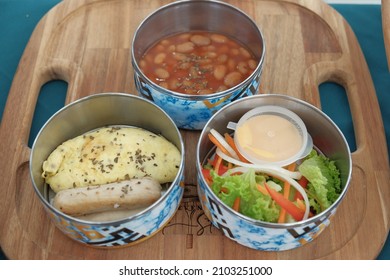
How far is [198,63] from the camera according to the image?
1.89 meters

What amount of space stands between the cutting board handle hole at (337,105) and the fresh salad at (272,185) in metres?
0.29

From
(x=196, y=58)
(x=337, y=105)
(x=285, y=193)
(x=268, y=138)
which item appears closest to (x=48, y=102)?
(x=196, y=58)

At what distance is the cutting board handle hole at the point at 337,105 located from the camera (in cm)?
194

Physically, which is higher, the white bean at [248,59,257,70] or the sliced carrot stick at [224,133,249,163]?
the white bean at [248,59,257,70]

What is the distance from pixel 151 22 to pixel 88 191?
2.33ft

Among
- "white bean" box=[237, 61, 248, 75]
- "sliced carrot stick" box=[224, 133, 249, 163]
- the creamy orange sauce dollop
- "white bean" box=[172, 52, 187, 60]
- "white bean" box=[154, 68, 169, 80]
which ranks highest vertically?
"white bean" box=[172, 52, 187, 60]

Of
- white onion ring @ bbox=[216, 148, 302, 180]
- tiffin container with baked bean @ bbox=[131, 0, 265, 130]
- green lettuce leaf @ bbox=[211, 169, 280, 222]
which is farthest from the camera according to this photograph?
tiffin container with baked bean @ bbox=[131, 0, 265, 130]

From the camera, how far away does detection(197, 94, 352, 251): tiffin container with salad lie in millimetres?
1510

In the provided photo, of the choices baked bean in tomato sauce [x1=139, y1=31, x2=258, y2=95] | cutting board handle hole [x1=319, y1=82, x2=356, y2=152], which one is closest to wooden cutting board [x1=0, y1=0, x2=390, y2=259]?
cutting board handle hole [x1=319, y1=82, x2=356, y2=152]

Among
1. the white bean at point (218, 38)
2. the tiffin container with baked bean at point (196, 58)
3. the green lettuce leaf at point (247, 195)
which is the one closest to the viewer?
the green lettuce leaf at point (247, 195)

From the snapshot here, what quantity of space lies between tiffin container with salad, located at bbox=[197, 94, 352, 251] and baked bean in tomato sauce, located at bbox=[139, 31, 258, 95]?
0.17m

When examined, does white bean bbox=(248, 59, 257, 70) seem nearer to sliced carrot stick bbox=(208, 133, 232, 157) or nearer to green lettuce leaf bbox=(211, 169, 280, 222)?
sliced carrot stick bbox=(208, 133, 232, 157)

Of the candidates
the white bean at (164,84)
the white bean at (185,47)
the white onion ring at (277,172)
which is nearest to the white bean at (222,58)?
the white bean at (185,47)

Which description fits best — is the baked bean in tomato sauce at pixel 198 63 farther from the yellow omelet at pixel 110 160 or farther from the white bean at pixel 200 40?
the yellow omelet at pixel 110 160
